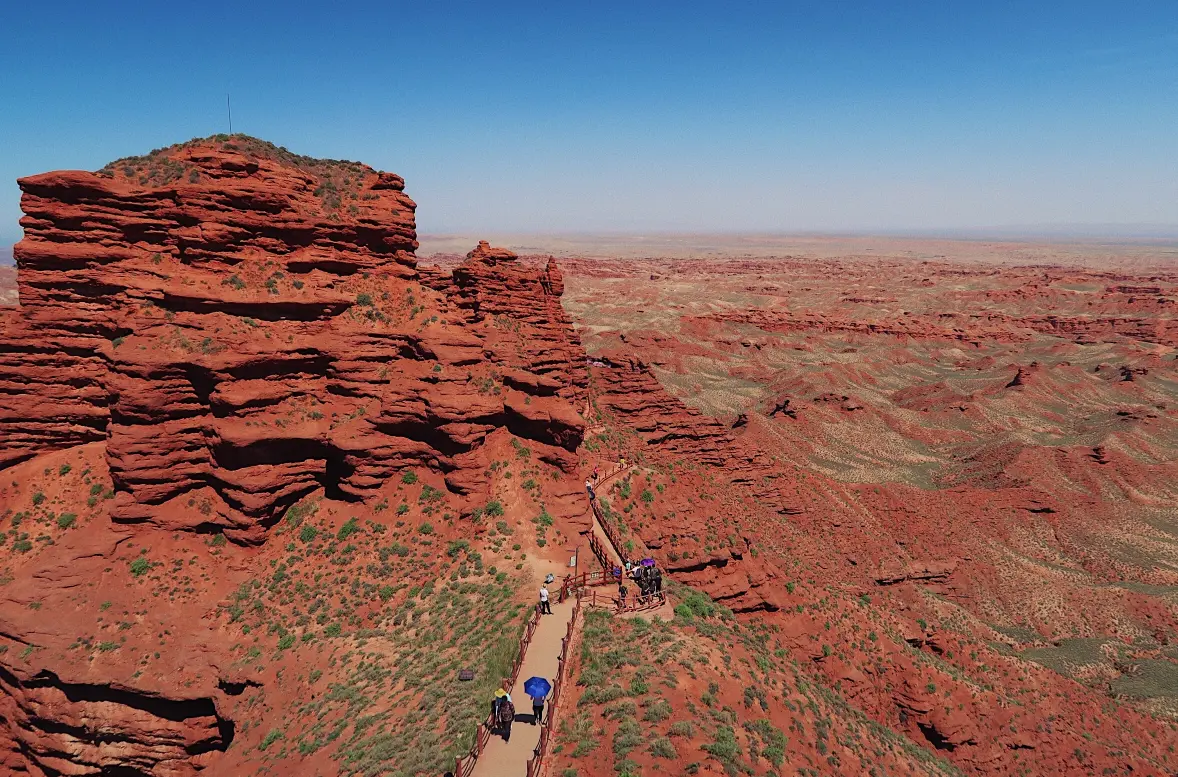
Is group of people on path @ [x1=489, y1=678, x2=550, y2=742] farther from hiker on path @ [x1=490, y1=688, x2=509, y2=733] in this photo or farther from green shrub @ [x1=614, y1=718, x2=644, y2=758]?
→ green shrub @ [x1=614, y1=718, x2=644, y2=758]

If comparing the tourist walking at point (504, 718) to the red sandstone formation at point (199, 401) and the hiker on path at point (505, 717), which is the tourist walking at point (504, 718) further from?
the red sandstone formation at point (199, 401)

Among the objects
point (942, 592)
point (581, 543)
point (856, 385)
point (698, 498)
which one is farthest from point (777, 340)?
point (581, 543)

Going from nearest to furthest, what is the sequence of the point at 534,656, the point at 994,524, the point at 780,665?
the point at 534,656
the point at 780,665
the point at 994,524

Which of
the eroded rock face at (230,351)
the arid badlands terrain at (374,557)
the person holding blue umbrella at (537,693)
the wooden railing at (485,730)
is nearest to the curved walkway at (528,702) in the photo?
the wooden railing at (485,730)

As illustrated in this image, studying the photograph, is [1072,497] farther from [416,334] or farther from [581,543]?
[416,334]

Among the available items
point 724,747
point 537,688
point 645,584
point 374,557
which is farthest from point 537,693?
point 374,557

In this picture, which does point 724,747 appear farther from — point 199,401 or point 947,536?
point 947,536
